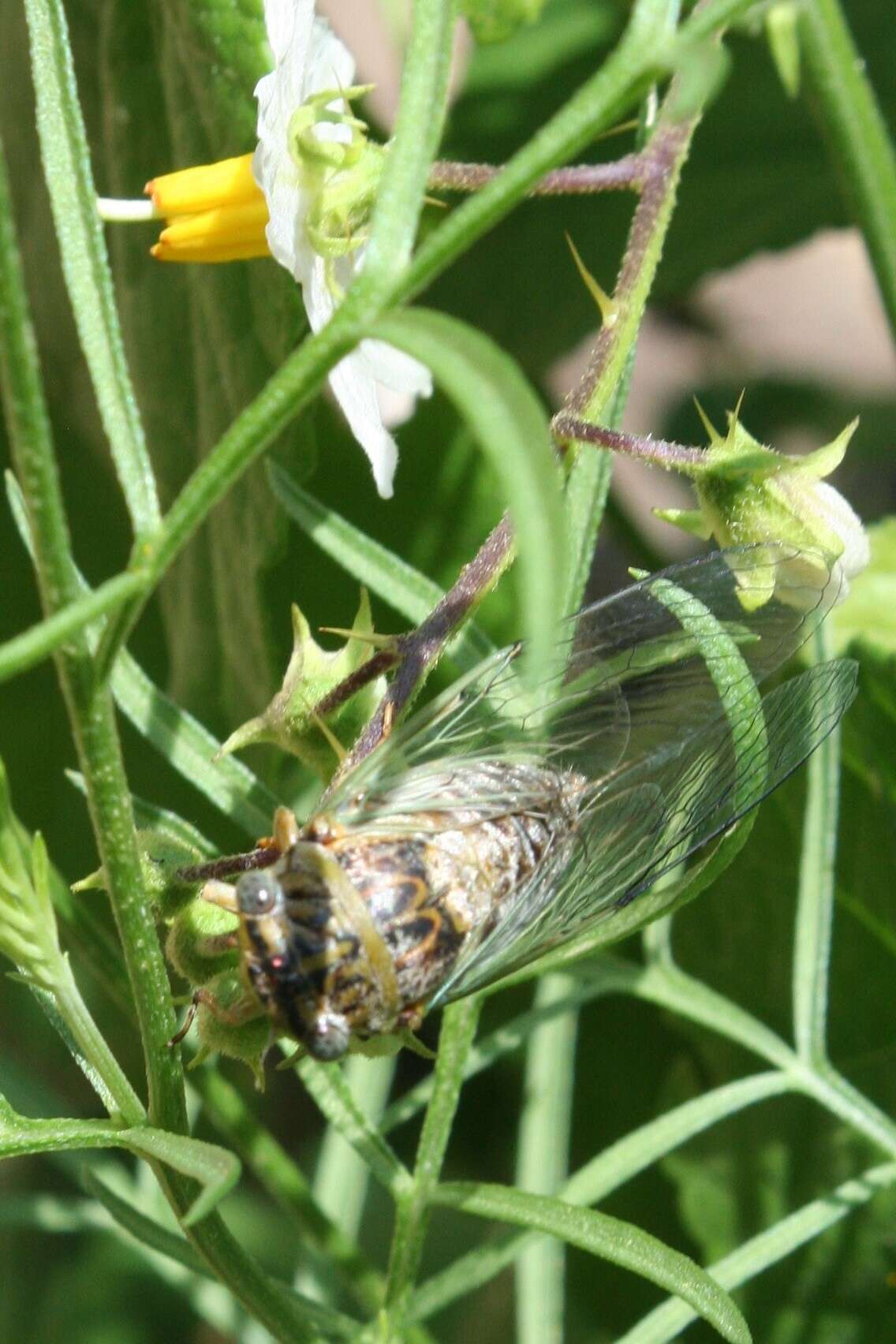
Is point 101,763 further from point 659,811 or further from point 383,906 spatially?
point 659,811

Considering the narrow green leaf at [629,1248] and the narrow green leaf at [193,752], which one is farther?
the narrow green leaf at [193,752]

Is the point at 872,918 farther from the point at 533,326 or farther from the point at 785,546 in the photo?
the point at 533,326

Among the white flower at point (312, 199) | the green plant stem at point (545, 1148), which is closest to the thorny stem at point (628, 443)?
the white flower at point (312, 199)

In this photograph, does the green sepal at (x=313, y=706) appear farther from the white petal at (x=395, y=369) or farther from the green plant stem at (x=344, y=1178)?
the green plant stem at (x=344, y=1178)

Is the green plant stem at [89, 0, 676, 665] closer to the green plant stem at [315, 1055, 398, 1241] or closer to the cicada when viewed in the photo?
the cicada

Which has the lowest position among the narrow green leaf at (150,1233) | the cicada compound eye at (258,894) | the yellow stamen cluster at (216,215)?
the narrow green leaf at (150,1233)

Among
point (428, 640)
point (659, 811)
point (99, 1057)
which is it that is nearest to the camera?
point (99, 1057)

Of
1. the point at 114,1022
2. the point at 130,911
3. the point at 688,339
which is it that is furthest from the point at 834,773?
the point at 688,339

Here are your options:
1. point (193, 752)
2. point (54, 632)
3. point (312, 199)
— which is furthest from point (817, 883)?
point (54, 632)
